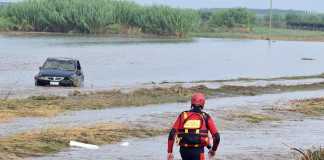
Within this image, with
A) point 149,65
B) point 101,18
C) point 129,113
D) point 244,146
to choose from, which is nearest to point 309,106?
point 129,113

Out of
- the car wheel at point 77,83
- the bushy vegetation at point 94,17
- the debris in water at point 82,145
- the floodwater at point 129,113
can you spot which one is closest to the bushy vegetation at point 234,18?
the bushy vegetation at point 94,17

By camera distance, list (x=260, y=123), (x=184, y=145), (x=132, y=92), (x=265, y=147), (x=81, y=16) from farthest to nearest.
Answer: (x=81, y=16), (x=132, y=92), (x=260, y=123), (x=265, y=147), (x=184, y=145)

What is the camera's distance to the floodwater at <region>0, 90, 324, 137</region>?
69.8 ft

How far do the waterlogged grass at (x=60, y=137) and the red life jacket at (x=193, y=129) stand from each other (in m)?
5.88

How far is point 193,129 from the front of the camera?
35.7 ft

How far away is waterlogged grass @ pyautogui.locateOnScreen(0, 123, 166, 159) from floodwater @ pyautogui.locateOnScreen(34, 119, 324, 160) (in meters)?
0.42

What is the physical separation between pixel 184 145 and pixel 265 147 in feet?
27.6

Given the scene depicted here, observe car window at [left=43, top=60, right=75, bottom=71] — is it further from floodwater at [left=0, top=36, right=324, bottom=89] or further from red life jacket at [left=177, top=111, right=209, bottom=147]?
red life jacket at [left=177, top=111, right=209, bottom=147]

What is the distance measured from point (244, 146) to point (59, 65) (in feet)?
67.4

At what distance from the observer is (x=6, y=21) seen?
145125mm

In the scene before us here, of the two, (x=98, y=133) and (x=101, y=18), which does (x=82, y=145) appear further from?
(x=101, y=18)

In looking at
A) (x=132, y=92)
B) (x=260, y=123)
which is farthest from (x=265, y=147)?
(x=132, y=92)

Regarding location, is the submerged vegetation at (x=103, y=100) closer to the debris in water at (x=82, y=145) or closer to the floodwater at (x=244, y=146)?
the debris in water at (x=82, y=145)

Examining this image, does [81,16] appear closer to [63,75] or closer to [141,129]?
[63,75]
